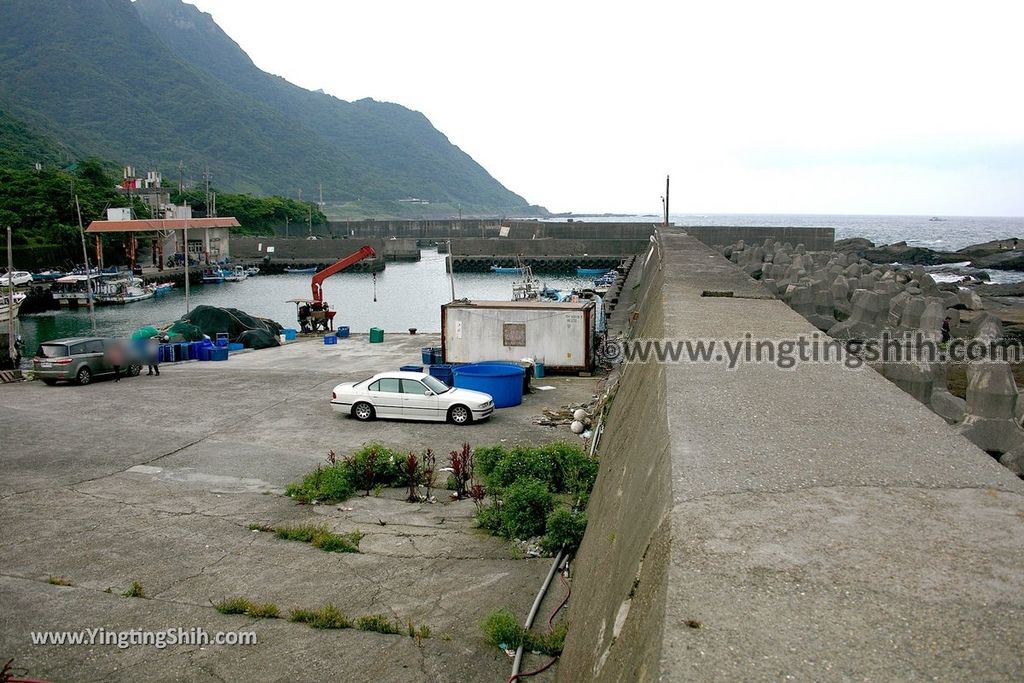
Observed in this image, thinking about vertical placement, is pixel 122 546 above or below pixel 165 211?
below

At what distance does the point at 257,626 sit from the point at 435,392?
9572 mm

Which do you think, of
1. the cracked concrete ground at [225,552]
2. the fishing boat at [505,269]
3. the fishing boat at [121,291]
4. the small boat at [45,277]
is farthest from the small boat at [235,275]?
the cracked concrete ground at [225,552]

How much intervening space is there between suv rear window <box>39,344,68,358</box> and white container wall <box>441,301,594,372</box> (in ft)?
32.6

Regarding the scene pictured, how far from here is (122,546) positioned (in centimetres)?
909

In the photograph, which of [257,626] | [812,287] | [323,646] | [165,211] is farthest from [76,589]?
[165,211]

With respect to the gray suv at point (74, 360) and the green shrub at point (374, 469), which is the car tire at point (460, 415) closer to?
the green shrub at point (374, 469)

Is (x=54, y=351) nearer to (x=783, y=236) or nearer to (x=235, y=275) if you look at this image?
(x=783, y=236)

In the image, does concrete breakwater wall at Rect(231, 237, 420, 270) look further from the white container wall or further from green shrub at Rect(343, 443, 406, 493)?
green shrub at Rect(343, 443, 406, 493)

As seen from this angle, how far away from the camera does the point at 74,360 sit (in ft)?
71.7

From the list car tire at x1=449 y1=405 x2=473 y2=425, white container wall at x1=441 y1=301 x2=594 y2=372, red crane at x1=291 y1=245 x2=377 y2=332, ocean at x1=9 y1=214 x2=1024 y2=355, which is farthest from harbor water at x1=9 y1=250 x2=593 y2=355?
car tire at x1=449 y1=405 x2=473 y2=425

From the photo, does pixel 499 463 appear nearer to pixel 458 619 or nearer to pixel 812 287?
pixel 458 619

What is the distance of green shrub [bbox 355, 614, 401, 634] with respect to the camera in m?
6.91

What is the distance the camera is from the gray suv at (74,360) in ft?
71.4

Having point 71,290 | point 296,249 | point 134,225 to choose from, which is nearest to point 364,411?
point 71,290
